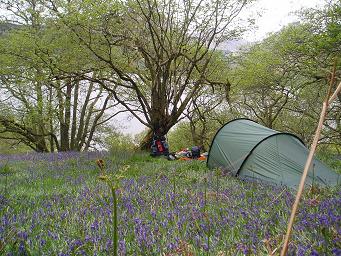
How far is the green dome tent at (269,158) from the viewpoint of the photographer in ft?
27.6

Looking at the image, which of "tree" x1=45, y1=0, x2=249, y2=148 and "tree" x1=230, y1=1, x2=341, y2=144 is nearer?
"tree" x1=230, y1=1, x2=341, y2=144

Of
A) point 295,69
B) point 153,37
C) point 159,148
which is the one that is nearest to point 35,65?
point 153,37

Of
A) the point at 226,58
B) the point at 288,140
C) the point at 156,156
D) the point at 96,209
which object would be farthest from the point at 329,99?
the point at 226,58

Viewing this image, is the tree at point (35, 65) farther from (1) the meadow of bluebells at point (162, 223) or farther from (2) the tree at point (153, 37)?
(1) the meadow of bluebells at point (162, 223)

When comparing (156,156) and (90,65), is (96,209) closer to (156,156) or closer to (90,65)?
(156,156)

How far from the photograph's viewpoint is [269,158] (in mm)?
8844

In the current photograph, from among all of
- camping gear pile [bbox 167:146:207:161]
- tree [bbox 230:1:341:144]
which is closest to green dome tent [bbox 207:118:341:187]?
tree [bbox 230:1:341:144]

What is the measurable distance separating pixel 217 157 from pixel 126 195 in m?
5.13

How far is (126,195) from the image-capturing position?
238 inches

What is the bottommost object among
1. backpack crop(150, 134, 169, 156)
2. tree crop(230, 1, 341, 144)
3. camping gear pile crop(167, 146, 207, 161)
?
camping gear pile crop(167, 146, 207, 161)

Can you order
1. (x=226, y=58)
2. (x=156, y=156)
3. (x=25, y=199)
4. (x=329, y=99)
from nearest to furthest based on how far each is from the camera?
(x=329, y=99), (x=25, y=199), (x=156, y=156), (x=226, y=58)

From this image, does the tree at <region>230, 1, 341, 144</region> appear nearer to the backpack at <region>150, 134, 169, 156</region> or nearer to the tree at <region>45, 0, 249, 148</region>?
the tree at <region>45, 0, 249, 148</region>

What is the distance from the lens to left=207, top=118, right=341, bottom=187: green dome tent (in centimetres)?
841

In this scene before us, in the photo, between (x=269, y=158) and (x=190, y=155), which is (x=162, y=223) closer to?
(x=269, y=158)
